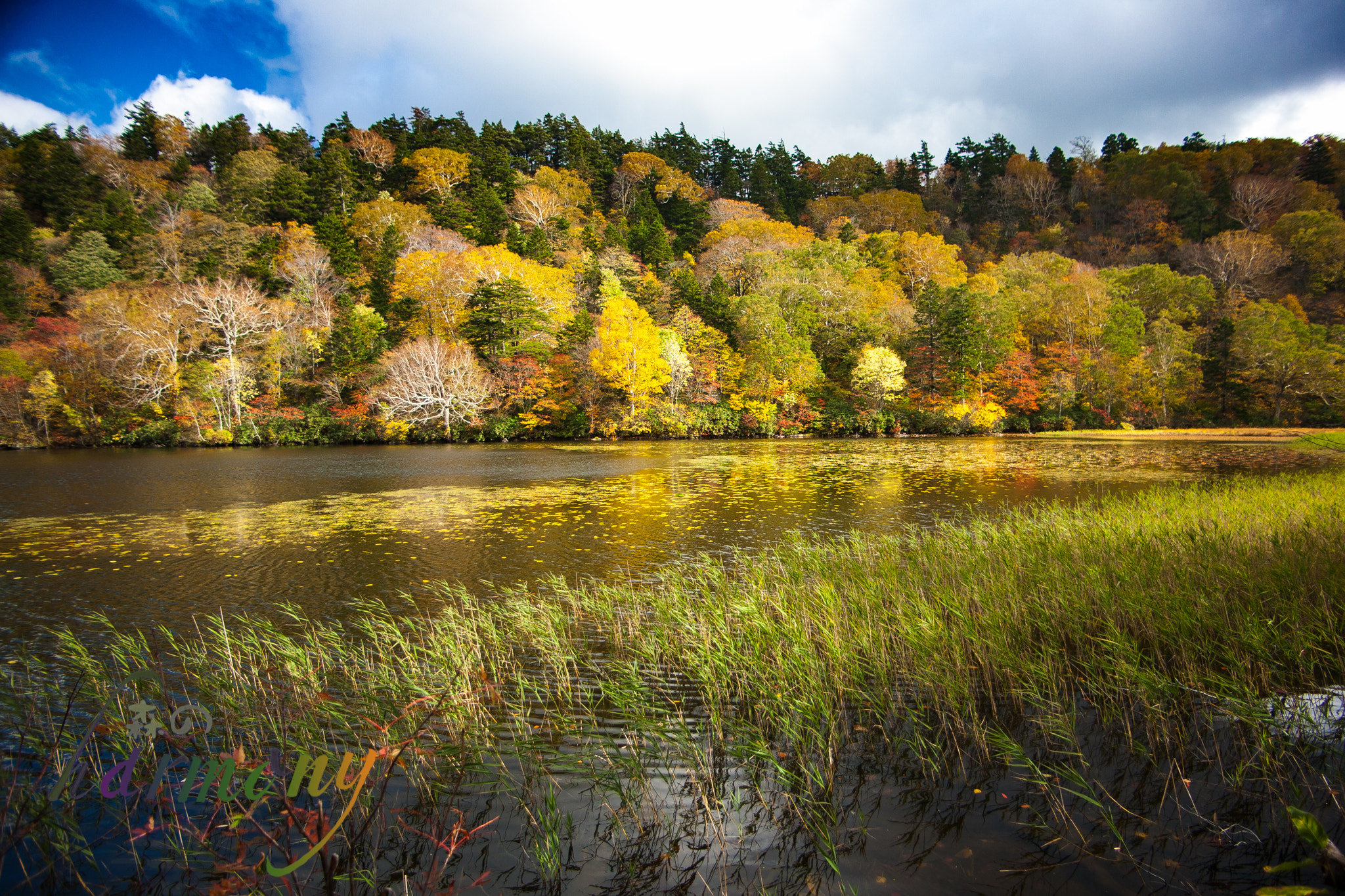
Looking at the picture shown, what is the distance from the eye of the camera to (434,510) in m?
15.6

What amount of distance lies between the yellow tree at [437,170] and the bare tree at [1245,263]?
241 feet

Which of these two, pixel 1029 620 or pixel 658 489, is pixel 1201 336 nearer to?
pixel 658 489

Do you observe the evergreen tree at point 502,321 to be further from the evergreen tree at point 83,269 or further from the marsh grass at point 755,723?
the marsh grass at point 755,723

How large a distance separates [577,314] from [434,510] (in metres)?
28.8

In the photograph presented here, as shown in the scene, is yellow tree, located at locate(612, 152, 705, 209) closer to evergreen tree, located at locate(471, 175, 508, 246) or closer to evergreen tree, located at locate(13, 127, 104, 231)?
evergreen tree, located at locate(471, 175, 508, 246)

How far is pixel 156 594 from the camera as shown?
8703mm

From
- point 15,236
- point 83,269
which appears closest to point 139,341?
point 83,269

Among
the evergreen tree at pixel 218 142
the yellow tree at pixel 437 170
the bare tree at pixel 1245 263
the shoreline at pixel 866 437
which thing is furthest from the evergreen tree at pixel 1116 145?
the evergreen tree at pixel 218 142

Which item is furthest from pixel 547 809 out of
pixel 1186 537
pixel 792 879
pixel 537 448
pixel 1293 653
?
pixel 537 448

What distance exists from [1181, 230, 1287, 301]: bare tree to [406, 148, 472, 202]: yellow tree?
241 feet

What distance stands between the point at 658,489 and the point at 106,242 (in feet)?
181

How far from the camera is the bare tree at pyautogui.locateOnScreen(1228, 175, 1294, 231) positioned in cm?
5825

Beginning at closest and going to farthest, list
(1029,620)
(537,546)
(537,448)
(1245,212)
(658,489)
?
(1029,620) → (537,546) → (658,489) → (537,448) → (1245,212)

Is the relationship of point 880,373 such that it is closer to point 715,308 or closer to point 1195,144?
point 715,308
